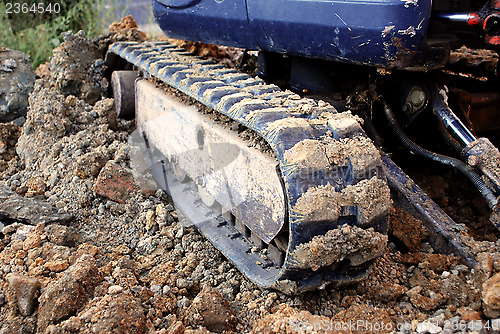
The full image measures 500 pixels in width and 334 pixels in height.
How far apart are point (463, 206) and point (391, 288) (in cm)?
105

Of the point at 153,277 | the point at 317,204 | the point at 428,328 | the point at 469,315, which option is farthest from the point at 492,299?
the point at 153,277

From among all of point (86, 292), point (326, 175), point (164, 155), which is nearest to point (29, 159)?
point (164, 155)

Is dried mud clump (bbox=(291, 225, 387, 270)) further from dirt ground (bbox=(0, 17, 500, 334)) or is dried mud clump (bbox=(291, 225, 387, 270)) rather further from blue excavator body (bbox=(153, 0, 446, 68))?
blue excavator body (bbox=(153, 0, 446, 68))

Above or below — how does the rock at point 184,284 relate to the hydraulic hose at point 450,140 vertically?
below

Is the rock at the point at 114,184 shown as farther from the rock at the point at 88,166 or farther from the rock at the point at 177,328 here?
the rock at the point at 177,328

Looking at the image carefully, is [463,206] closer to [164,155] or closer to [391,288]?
[391,288]

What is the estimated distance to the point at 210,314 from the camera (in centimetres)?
195

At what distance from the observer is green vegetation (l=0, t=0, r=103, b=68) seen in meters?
5.58

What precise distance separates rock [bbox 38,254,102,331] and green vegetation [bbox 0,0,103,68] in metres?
4.08

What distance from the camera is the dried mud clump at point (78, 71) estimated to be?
3.73 metres

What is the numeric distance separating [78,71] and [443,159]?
278 cm

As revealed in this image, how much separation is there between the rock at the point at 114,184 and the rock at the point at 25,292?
85cm

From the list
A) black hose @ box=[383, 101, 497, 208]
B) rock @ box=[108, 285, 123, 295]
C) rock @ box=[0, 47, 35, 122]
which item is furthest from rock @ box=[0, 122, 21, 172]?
black hose @ box=[383, 101, 497, 208]

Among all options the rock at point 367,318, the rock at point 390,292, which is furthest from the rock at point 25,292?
the rock at point 390,292
